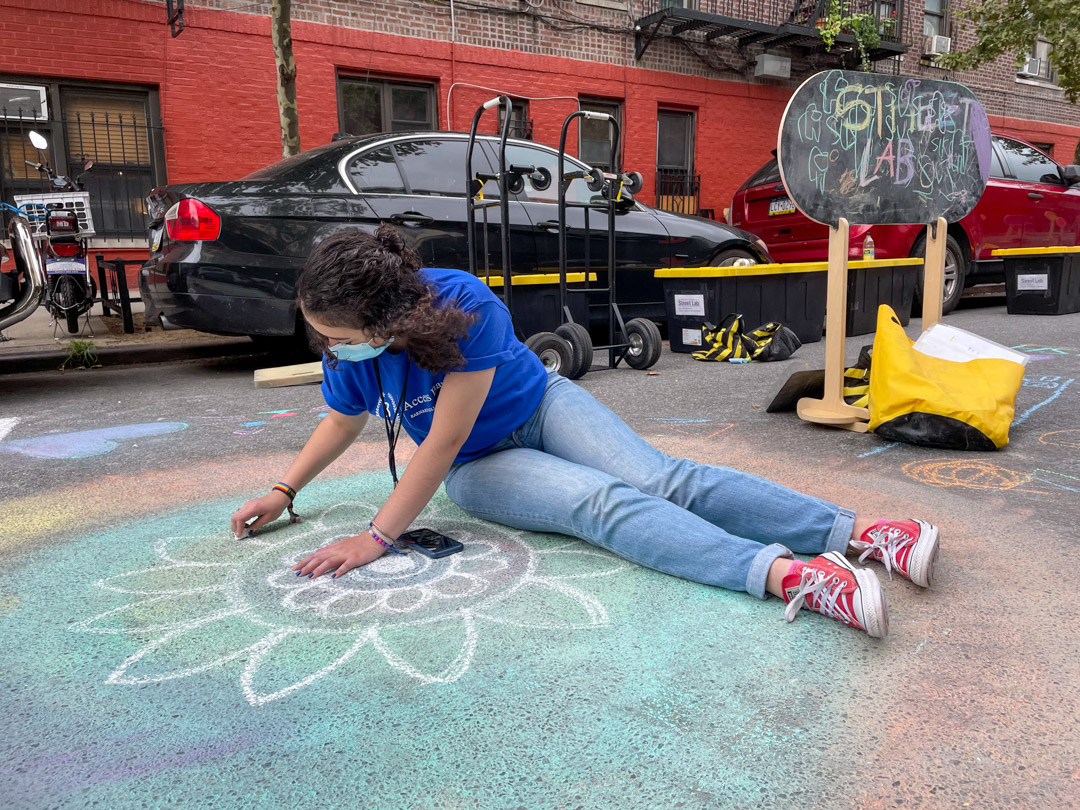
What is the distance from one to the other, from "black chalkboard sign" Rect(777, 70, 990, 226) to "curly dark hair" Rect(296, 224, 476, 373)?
2.28 meters

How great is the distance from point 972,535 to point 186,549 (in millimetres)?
2478

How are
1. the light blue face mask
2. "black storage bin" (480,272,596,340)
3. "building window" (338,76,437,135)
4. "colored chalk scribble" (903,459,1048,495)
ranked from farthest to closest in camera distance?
"building window" (338,76,437,135) < "black storage bin" (480,272,596,340) < "colored chalk scribble" (903,459,1048,495) < the light blue face mask

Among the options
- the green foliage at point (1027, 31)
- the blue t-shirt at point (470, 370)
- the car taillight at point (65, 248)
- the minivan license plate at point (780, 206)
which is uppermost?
the green foliage at point (1027, 31)

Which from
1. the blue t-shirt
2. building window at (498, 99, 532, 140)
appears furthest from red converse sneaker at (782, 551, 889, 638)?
building window at (498, 99, 532, 140)

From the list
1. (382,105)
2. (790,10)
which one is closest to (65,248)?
(382,105)

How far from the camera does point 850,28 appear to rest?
45.4ft

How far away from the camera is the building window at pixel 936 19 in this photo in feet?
52.5

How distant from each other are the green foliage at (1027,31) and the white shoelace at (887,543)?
1351 cm

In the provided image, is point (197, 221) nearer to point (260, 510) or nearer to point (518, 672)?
point (260, 510)

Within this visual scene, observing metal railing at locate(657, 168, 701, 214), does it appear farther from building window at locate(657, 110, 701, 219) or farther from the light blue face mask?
the light blue face mask

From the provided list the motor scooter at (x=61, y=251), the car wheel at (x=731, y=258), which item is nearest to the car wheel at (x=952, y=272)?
the car wheel at (x=731, y=258)

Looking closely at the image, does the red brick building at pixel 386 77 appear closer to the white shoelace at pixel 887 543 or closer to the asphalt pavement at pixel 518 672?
the asphalt pavement at pixel 518 672

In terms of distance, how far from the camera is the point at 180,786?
1.40 meters

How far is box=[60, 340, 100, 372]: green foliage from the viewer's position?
6480 millimetres
